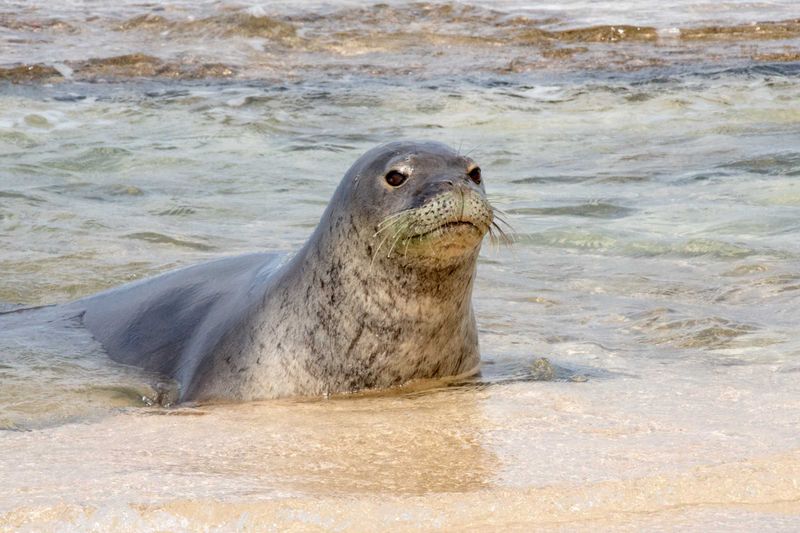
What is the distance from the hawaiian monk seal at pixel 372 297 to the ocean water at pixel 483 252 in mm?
140

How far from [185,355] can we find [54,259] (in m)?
2.16

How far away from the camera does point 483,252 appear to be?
695 centimetres

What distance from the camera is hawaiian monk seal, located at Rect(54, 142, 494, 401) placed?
4.08 meters

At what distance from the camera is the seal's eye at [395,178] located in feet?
13.8

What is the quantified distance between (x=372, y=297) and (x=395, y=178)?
376mm

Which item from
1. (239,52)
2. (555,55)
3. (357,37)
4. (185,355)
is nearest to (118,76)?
(239,52)

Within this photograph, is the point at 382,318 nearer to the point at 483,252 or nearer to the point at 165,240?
the point at 483,252

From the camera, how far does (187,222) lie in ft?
25.7

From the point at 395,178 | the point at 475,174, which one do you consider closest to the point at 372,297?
the point at 395,178

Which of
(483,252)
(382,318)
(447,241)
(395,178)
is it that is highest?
(395,178)

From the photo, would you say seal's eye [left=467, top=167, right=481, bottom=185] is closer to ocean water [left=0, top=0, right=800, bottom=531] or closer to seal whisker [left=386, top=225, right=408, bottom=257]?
seal whisker [left=386, top=225, right=408, bottom=257]

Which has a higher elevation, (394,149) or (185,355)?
(394,149)

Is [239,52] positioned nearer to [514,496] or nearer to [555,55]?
[555,55]

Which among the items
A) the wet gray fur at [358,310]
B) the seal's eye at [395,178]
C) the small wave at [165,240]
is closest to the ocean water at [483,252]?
the small wave at [165,240]
